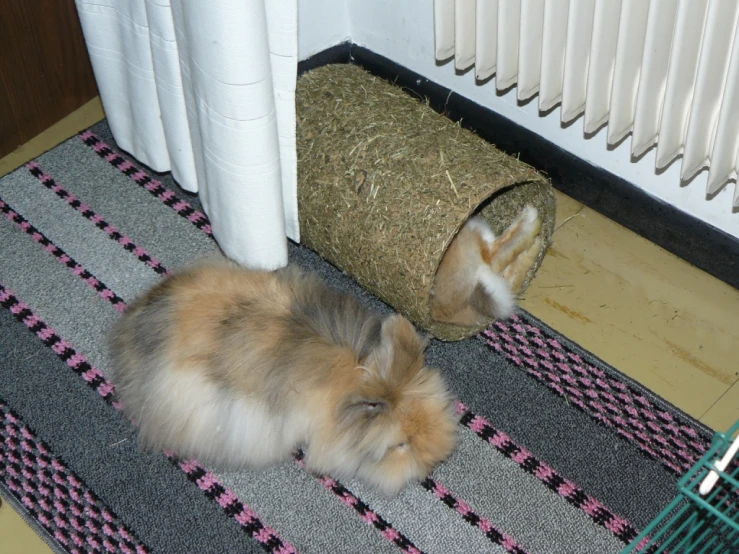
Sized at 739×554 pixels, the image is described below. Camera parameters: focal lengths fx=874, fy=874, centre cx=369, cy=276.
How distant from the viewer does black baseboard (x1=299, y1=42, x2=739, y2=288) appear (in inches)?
88.2

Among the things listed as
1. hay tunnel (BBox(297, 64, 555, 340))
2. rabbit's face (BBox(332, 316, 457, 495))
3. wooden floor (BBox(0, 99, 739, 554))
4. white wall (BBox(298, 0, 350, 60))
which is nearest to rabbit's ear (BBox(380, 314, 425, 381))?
rabbit's face (BBox(332, 316, 457, 495))

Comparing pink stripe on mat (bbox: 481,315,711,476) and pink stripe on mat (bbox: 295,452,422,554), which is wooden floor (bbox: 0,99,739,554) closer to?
pink stripe on mat (bbox: 481,315,711,476)

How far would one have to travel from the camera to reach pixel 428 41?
2.54m

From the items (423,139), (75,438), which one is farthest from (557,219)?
(75,438)

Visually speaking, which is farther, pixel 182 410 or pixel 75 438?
pixel 75 438

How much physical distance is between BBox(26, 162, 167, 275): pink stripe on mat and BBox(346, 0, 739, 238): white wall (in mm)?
966

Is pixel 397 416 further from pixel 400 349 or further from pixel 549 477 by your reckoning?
pixel 549 477

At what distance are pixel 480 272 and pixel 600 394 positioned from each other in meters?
0.40

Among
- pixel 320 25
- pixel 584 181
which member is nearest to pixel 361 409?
pixel 584 181

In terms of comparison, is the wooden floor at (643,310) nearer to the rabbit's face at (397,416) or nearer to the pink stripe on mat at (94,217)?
the rabbit's face at (397,416)

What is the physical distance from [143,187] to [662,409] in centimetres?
154

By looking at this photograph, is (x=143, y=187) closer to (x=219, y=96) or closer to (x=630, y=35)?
(x=219, y=96)

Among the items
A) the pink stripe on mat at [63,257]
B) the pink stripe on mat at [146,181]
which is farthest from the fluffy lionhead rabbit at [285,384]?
the pink stripe on mat at [146,181]

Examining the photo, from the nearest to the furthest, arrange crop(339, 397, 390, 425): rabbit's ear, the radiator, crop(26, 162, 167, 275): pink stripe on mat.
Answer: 1. crop(339, 397, 390, 425): rabbit's ear
2. the radiator
3. crop(26, 162, 167, 275): pink stripe on mat
